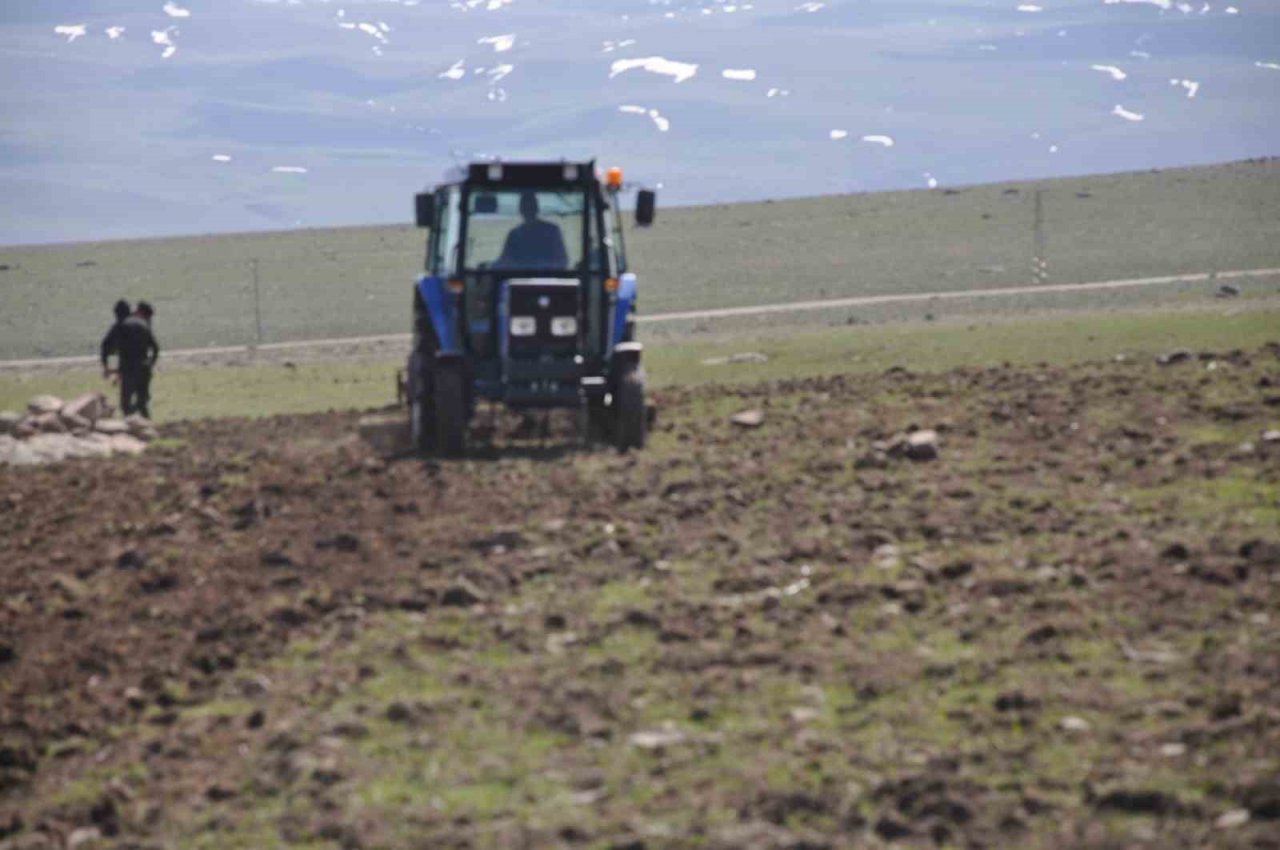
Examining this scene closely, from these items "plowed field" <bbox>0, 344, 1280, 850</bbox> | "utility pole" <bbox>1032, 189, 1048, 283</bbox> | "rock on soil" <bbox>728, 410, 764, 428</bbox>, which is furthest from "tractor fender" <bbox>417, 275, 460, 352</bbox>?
"utility pole" <bbox>1032, 189, 1048, 283</bbox>

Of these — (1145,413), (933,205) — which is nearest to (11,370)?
(1145,413)

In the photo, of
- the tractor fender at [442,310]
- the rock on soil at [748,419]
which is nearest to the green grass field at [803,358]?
the rock on soil at [748,419]

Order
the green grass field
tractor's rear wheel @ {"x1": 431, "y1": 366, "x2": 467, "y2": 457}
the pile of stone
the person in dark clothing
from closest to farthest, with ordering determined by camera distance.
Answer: tractor's rear wheel @ {"x1": 431, "y1": 366, "x2": 467, "y2": 457} < the pile of stone < the person in dark clothing < the green grass field

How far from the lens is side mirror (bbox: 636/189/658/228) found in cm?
1978

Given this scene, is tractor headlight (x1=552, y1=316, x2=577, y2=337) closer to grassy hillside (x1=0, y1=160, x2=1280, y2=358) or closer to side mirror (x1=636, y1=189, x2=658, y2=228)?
side mirror (x1=636, y1=189, x2=658, y2=228)

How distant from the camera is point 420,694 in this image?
37.1ft

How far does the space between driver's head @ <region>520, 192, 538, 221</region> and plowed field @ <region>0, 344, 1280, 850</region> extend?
106 inches

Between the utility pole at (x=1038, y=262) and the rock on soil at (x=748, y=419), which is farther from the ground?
the utility pole at (x=1038, y=262)

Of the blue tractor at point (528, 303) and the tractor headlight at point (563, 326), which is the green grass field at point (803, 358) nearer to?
the blue tractor at point (528, 303)

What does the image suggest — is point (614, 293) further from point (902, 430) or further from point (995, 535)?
point (995, 535)

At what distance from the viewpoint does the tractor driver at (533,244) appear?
20828 millimetres

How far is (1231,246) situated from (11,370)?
32.5 meters

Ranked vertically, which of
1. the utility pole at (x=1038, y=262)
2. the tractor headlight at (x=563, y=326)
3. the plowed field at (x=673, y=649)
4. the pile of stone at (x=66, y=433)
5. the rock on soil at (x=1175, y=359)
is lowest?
the plowed field at (x=673, y=649)

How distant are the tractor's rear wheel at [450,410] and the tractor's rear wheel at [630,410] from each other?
133 centimetres
